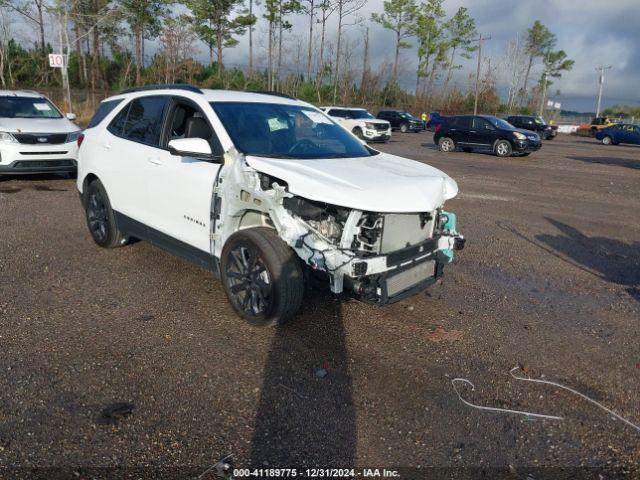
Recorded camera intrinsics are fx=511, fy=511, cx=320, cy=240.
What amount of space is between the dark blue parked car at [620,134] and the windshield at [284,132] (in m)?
35.0

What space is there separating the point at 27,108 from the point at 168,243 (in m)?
8.32

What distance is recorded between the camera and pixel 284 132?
4.71 meters

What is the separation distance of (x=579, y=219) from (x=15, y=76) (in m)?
36.8

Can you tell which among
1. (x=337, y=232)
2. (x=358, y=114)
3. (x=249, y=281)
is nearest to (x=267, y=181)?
(x=337, y=232)

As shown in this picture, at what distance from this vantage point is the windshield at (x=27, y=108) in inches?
420

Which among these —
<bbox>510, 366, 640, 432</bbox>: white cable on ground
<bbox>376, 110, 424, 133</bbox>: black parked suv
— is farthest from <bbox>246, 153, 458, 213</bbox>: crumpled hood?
<bbox>376, 110, 424, 133</bbox>: black parked suv

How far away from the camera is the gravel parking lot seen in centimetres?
279

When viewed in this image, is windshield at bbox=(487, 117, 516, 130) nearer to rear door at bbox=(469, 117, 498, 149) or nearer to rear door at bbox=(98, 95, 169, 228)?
rear door at bbox=(469, 117, 498, 149)

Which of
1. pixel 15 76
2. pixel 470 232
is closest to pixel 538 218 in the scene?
pixel 470 232

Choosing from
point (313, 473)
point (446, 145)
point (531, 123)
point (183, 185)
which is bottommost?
point (313, 473)

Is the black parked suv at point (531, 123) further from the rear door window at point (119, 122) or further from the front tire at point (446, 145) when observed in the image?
the rear door window at point (119, 122)

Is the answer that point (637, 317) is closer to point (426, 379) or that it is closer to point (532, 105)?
point (426, 379)

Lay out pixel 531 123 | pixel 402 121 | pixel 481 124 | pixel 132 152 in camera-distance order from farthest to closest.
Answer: pixel 402 121, pixel 531 123, pixel 481 124, pixel 132 152

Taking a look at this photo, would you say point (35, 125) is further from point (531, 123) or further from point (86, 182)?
point (531, 123)
